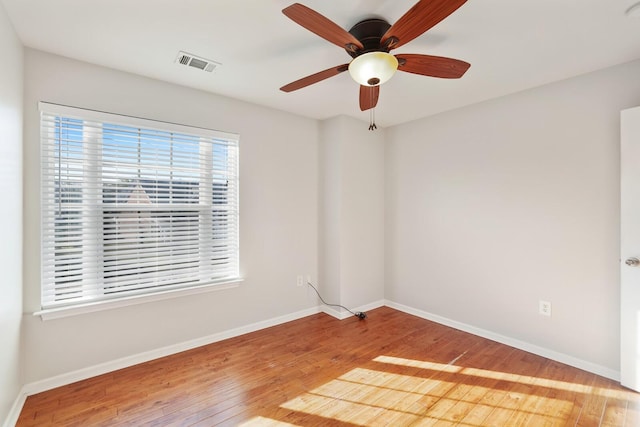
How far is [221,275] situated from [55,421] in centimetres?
146

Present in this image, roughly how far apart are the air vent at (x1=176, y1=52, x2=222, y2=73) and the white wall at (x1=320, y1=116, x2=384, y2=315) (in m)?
1.58

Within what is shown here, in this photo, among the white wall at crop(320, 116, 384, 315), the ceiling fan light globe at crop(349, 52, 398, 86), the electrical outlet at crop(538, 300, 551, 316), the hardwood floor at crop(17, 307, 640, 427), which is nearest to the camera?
the ceiling fan light globe at crop(349, 52, 398, 86)

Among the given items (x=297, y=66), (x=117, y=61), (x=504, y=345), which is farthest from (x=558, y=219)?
(x=117, y=61)

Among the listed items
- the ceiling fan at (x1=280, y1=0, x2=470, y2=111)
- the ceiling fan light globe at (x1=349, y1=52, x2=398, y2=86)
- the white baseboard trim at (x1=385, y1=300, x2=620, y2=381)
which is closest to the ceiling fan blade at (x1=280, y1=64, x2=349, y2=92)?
the ceiling fan at (x1=280, y1=0, x2=470, y2=111)

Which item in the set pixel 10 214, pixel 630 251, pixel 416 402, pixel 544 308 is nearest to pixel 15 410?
pixel 10 214

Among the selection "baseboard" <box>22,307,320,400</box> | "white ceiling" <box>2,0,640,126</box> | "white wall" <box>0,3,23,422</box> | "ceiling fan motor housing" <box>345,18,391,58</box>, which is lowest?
"baseboard" <box>22,307,320,400</box>

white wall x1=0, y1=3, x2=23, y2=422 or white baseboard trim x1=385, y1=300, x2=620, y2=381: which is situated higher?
white wall x1=0, y1=3, x2=23, y2=422

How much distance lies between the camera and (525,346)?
2.69 meters

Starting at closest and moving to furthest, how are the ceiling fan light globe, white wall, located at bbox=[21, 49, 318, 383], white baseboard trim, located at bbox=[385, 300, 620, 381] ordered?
the ceiling fan light globe → white wall, located at bbox=[21, 49, 318, 383] → white baseboard trim, located at bbox=[385, 300, 620, 381]

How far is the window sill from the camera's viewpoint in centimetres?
209

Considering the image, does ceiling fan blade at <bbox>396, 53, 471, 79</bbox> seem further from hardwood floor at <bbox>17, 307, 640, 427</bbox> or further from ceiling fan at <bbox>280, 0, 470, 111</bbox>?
hardwood floor at <bbox>17, 307, 640, 427</bbox>

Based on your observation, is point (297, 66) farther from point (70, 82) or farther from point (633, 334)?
point (633, 334)

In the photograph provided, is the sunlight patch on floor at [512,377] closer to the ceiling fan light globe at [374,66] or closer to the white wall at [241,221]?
the white wall at [241,221]

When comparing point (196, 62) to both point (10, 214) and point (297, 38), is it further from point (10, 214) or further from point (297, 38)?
point (10, 214)
